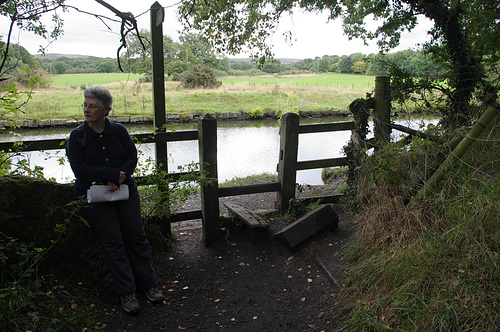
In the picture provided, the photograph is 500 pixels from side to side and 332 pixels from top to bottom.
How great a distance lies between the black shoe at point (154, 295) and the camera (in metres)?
3.64

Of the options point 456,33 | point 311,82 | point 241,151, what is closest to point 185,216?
point 456,33

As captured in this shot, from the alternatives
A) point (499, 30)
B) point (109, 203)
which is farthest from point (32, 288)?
point (499, 30)

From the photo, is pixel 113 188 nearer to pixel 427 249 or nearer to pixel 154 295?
pixel 154 295

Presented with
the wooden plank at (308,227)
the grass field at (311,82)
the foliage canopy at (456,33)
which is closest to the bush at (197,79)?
the grass field at (311,82)

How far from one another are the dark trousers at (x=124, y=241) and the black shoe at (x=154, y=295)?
0.15 feet

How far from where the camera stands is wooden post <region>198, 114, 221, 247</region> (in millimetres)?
Result: 4594

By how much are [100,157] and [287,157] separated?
2617 millimetres

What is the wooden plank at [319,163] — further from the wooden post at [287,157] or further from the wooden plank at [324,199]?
the wooden plank at [324,199]

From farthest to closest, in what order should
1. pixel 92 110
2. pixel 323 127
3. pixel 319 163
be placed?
pixel 319 163 < pixel 323 127 < pixel 92 110

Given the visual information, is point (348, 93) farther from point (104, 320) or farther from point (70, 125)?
point (104, 320)

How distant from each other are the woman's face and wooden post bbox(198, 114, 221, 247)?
4.67 ft

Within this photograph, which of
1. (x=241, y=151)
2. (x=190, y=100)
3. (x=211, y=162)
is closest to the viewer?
(x=211, y=162)

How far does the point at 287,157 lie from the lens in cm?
521

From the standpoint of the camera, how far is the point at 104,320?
325 centimetres
